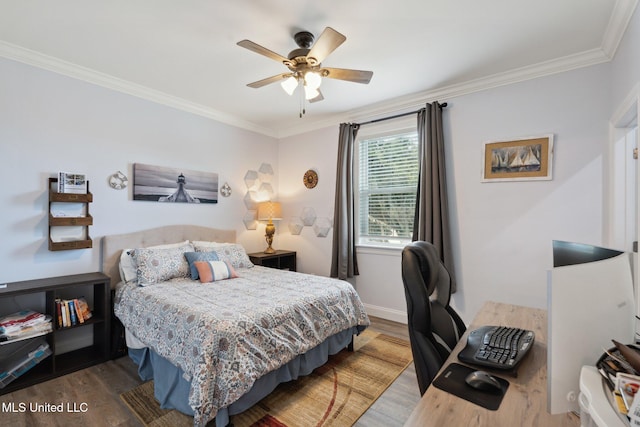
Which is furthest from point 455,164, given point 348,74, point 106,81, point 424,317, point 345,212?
point 106,81

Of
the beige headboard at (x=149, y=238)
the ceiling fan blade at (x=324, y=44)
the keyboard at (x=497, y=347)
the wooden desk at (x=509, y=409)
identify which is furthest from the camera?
the beige headboard at (x=149, y=238)

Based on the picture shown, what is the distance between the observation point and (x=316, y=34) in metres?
2.26

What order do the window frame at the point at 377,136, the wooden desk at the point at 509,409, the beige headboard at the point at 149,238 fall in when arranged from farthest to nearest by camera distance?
the window frame at the point at 377,136 → the beige headboard at the point at 149,238 → the wooden desk at the point at 509,409

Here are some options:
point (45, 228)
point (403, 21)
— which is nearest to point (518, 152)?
point (403, 21)

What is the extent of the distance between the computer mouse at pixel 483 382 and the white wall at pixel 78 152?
10.7 feet

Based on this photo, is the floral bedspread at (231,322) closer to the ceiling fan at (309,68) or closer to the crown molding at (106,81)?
the ceiling fan at (309,68)

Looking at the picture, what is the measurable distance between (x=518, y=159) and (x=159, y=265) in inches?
138

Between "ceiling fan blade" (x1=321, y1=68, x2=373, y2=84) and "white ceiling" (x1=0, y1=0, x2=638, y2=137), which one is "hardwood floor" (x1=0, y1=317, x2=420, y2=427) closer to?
"ceiling fan blade" (x1=321, y1=68, x2=373, y2=84)

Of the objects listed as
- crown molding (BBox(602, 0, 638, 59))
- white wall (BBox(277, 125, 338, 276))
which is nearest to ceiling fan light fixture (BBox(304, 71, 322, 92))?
white wall (BBox(277, 125, 338, 276))

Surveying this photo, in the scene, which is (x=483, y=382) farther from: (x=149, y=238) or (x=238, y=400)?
(x=149, y=238)

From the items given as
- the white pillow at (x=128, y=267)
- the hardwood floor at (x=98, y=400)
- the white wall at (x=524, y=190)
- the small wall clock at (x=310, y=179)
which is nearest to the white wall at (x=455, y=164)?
the white wall at (x=524, y=190)

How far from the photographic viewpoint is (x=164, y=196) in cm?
337

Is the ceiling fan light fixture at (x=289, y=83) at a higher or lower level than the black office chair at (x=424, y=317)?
higher

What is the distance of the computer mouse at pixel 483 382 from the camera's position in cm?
92
